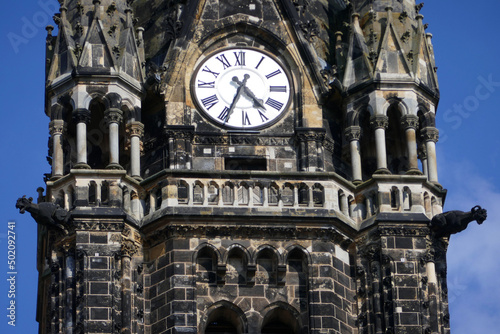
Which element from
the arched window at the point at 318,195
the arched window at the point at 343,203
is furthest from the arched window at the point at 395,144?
the arched window at the point at 318,195

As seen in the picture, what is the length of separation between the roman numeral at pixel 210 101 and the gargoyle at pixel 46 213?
356 centimetres

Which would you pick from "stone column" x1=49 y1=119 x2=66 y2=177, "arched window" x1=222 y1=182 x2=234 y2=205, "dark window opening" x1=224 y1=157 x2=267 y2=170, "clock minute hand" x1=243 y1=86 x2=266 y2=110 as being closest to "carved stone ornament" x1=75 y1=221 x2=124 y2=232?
"stone column" x1=49 y1=119 x2=66 y2=177

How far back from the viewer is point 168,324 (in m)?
40.8

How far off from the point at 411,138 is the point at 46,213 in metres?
6.76

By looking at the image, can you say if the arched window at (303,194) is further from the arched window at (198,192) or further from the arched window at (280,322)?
the arched window at (280,322)

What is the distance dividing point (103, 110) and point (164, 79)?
49.9 inches

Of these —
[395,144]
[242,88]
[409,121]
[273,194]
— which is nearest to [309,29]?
[242,88]

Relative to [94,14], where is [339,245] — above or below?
below

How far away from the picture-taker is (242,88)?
43.5 meters

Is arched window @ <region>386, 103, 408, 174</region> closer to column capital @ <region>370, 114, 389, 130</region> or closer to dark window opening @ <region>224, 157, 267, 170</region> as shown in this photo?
column capital @ <region>370, 114, 389, 130</region>

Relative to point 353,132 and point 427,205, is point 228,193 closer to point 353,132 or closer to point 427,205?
point 353,132

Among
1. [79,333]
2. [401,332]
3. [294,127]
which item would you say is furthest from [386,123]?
[79,333]

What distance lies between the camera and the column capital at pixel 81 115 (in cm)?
4259

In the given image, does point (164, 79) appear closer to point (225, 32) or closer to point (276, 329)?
point (225, 32)
